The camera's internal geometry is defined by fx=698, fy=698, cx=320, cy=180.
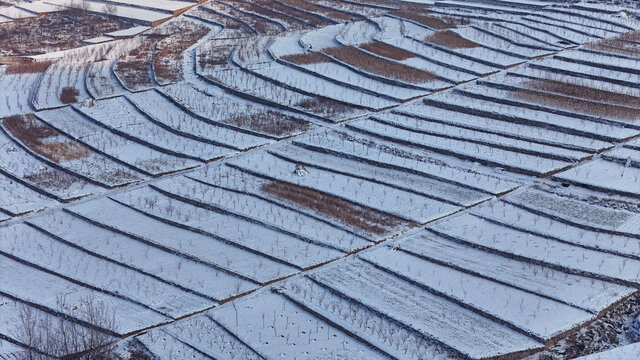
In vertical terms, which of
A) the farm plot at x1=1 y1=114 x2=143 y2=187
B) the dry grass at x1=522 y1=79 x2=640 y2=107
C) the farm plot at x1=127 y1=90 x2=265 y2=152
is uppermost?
the dry grass at x1=522 y1=79 x2=640 y2=107

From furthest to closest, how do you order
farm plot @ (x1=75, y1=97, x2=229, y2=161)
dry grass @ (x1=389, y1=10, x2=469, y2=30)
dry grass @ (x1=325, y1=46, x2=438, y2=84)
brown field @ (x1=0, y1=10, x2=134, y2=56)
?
dry grass @ (x1=389, y1=10, x2=469, y2=30)
brown field @ (x1=0, y1=10, x2=134, y2=56)
dry grass @ (x1=325, y1=46, x2=438, y2=84)
farm plot @ (x1=75, y1=97, x2=229, y2=161)

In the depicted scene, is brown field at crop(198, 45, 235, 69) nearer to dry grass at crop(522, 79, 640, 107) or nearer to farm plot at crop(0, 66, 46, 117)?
farm plot at crop(0, 66, 46, 117)

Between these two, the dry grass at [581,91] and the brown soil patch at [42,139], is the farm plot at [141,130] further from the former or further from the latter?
the dry grass at [581,91]

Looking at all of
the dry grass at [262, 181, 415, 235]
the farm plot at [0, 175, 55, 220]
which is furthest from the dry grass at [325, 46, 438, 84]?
the farm plot at [0, 175, 55, 220]

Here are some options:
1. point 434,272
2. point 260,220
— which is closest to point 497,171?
point 434,272

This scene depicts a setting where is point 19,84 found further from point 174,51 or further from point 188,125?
point 188,125

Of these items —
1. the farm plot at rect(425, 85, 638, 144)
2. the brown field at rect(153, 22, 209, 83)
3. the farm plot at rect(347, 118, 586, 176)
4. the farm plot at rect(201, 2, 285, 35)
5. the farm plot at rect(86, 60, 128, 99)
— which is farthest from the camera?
the farm plot at rect(201, 2, 285, 35)

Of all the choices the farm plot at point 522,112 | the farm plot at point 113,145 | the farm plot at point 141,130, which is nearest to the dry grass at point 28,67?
the farm plot at point 113,145
